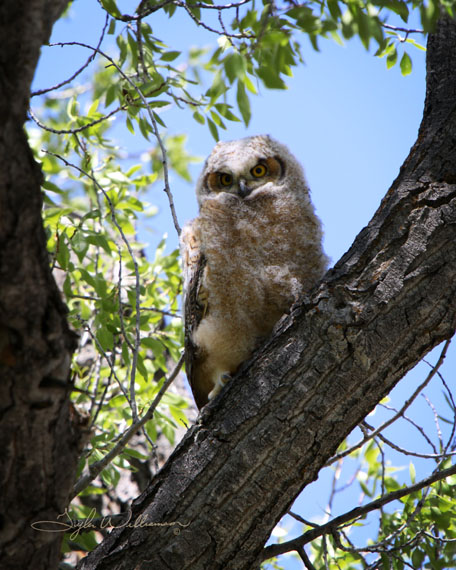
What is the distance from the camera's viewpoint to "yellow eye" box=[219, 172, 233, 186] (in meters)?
2.98

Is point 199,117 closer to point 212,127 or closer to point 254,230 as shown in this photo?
point 212,127

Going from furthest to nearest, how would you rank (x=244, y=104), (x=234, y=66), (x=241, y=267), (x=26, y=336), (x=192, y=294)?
(x=192, y=294)
(x=241, y=267)
(x=244, y=104)
(x=234, y=66)
(x=26, y=336)

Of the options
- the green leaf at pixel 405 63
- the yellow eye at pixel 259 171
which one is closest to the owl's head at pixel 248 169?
the yellow eye at pixel 259 171

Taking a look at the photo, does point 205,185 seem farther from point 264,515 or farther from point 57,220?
point 264,515

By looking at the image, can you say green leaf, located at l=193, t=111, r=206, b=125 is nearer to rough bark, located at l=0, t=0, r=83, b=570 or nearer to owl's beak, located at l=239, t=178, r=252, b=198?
owl's beak, located at l=239, t=178, r=252, b=198

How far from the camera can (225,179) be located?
9.87 feet

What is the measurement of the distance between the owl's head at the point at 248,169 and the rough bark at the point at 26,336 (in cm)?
168

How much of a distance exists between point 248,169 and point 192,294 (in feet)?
2.34

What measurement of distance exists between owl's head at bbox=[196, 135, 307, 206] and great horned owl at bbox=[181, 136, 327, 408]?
0.04 feet

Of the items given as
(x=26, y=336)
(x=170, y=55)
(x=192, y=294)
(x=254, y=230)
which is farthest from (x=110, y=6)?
(x=26, y=336)

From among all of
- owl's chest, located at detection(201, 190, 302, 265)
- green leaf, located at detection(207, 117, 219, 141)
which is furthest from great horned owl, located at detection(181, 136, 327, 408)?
green leaf, located at detection(207, 117, 219, 141)

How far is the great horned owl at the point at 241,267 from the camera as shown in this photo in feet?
8.36

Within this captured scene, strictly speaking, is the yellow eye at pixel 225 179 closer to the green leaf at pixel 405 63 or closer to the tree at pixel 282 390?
the tree at pixel 282 390

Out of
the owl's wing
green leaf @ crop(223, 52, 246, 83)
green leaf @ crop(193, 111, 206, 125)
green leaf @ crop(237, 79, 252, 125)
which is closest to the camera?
green leaf @ crop(223, 52, 246, 83)
